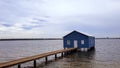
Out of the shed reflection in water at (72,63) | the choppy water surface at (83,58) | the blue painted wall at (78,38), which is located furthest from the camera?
the blue painted wall at (78,38)

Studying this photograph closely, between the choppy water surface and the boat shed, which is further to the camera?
the boat shed

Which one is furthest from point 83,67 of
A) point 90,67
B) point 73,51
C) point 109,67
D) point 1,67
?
point 73,51

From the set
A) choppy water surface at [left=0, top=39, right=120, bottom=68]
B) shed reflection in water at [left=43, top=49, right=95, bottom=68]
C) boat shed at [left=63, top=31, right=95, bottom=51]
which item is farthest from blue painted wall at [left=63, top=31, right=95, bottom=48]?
shed reflection in water at [left=43, top=49, right=95, bottom=68]

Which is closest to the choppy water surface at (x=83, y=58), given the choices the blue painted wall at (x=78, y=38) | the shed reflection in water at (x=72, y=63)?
the shed reflection in water at (x=72, y=63)

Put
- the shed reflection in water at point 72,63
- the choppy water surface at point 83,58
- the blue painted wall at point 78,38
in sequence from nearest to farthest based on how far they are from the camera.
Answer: the shed reflection in water at point 72,63 < the choppy water surface at point 83,58 < the blue painted wall at point 78,38

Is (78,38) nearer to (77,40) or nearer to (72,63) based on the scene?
(77,40)

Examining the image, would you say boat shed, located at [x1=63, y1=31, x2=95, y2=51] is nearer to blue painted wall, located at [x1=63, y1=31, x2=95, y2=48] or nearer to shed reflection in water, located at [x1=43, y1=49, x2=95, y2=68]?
blue painted wall, located at [x1=63, y1=31, x2=95, y2=48]

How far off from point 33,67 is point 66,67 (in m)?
3.28

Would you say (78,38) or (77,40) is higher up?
(78,38)

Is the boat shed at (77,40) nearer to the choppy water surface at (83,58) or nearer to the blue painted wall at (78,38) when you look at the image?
the blue painted wall at (78,38)

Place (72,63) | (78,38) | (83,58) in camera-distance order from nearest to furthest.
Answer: (72,63) → (83,58) → (78,38)

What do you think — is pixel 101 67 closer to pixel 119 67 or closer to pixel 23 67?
pixel 119 67

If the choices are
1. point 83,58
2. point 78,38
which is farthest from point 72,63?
point 78,38

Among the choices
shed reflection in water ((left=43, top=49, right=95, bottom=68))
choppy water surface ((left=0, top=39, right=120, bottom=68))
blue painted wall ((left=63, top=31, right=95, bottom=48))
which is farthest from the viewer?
blue painted wall ((left=63, top=31, right=95, bottom=48))
